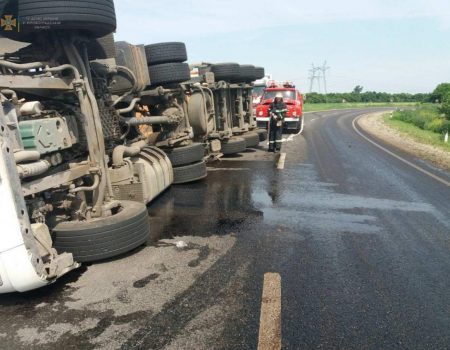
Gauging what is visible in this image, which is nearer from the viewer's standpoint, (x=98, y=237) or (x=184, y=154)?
(x=98, y=237)

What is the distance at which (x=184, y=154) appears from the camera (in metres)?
8.64

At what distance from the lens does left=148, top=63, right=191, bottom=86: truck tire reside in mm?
8125

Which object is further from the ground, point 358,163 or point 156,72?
point 156,72

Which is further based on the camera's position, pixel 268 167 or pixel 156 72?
pixel 268 167

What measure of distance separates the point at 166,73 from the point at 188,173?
2.12 meters

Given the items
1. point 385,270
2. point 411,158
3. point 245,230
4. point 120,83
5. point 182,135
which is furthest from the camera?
point 411,158

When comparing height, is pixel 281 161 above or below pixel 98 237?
below

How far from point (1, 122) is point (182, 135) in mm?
5672

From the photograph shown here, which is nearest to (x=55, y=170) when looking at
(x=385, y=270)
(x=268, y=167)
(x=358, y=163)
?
(x=385, y=270)

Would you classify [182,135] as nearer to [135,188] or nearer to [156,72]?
[156,72]

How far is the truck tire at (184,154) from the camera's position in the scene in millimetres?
8539

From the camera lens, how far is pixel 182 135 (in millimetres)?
8992

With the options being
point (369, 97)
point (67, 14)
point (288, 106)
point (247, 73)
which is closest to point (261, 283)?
point (67, 14)

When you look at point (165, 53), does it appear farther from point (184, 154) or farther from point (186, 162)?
point (186, 162)
